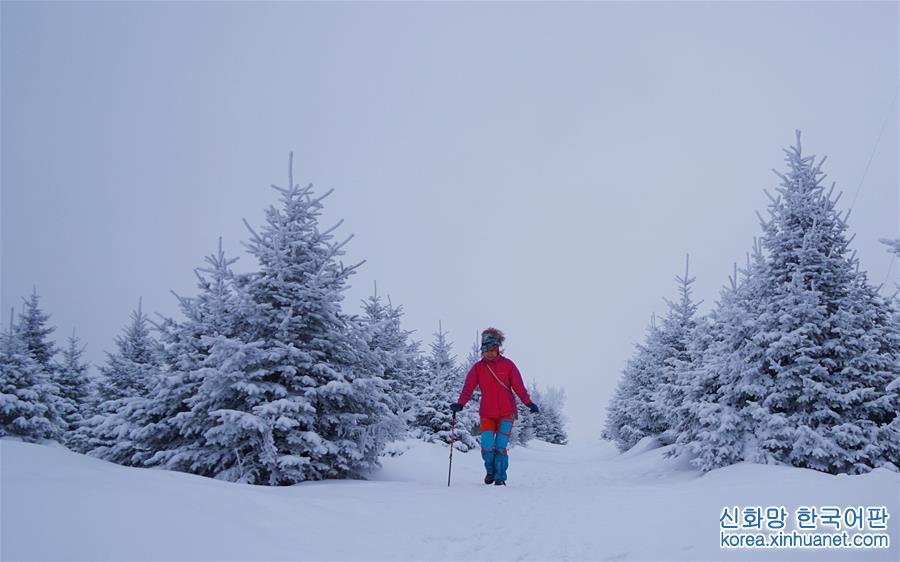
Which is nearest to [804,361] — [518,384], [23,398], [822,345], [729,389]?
[822,345]

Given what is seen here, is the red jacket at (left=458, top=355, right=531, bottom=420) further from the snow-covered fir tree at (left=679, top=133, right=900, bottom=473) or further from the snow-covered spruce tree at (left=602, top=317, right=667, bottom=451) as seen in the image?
the snow-covered spruce tree at (left=602, top=317, right=667, bottom=451)

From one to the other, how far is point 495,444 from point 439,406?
1472 cm

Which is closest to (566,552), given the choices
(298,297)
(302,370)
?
(302,370)

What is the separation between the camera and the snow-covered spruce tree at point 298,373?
25.3 ft

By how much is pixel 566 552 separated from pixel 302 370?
220 inches

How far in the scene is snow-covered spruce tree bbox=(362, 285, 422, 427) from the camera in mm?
9641

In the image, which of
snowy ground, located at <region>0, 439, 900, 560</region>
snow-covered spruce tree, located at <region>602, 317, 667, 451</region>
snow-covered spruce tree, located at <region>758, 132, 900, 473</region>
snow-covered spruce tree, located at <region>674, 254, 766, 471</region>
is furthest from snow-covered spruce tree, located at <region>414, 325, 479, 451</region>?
snowy ground, located at <region>0, 439, 900, 560</region>

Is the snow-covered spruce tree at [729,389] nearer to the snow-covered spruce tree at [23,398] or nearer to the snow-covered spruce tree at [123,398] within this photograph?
the snow-covered spruce tree at [123,398]

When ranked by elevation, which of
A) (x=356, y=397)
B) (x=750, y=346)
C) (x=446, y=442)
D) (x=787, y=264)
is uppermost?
(x=787, y=264)

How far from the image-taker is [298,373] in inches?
340

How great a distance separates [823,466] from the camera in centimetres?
941

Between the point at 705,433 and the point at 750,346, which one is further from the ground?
the point at 750,346

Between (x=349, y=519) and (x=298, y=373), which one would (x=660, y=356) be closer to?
(x=298, y=373)

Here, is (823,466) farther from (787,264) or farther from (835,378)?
(787,264)
